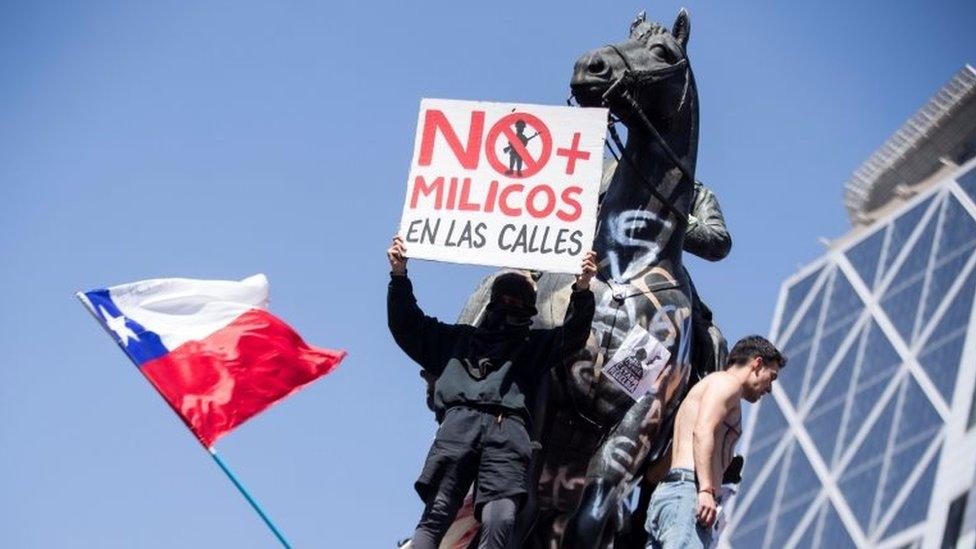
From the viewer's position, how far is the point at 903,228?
141 meters

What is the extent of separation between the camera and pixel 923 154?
15250cm

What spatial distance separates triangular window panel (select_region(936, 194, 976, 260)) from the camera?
132 m

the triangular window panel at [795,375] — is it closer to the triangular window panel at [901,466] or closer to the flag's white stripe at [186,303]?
the triangular window panel at [901,466]

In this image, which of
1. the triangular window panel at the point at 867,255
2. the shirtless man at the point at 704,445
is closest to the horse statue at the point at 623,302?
the shirtless man at the point at 704,445

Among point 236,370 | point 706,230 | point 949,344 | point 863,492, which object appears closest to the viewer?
point 706,230

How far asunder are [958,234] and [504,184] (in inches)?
4959

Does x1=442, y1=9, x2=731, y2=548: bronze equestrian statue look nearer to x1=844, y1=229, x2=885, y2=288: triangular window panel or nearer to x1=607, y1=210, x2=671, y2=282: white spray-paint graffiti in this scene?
x1=607, y1=210, x2=671, y2=282: white spray-paint graffiti

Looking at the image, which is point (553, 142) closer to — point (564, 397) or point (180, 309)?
point (564, 397)

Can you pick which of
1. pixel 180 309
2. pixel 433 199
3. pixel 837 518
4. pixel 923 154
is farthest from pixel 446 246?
pixel 923 154

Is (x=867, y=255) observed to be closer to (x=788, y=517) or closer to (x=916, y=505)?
(x=788, y=517)

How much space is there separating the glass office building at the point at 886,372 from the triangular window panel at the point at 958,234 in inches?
4.1

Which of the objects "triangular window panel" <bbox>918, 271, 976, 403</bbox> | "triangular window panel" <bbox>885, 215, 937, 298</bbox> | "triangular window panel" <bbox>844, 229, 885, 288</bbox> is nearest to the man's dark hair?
"triangular window panel" <bbox>918, 271, 976, 403</bbox>

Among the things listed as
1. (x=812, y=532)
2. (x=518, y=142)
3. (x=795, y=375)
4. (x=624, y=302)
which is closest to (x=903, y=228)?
(x=795, y=375)

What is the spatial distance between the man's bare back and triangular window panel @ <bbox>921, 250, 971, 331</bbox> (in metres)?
120
